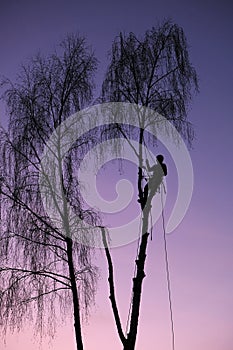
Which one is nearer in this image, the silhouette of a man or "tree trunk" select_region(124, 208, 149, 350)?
"tree trunk" select_region(124, 208, 149, 350)

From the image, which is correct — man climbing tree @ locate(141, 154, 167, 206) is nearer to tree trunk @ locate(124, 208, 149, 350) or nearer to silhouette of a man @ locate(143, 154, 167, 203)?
silhouette of a man @ locate(143, 154, 167, 203)

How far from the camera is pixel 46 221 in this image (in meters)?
15.1

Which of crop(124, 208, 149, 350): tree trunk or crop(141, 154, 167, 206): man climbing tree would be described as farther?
crop(141, 154, 167, 206): man climbing tree

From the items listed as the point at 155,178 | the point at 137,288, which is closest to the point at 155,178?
the point at 155,178

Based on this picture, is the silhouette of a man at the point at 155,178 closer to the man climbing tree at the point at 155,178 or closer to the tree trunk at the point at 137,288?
the man climbing tree at the point at 155,178

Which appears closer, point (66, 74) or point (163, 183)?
point (163, 183)

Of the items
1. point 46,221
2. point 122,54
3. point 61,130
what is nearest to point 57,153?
point 61,130

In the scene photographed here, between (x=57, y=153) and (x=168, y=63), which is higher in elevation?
(x=168, y=63)

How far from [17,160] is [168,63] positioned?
4.02 meters

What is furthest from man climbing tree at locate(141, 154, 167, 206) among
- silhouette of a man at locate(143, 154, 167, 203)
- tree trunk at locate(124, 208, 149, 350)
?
tree trunk at locate(124, 208, 149, 350)

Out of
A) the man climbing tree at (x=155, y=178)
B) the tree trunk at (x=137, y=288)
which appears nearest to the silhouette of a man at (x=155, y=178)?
the man climbing tree at (x=155, y=178)

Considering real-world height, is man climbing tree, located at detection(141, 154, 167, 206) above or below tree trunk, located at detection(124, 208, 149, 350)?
above

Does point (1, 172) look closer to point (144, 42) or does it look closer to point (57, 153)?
point (57, 153)

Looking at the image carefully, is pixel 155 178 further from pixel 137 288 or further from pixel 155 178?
pixel 137 288
